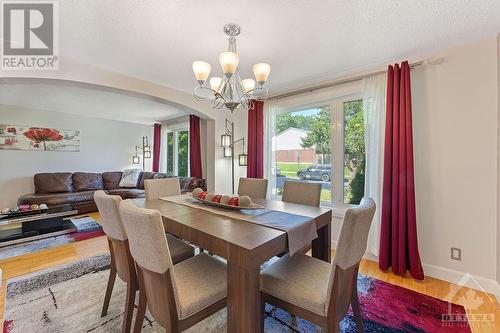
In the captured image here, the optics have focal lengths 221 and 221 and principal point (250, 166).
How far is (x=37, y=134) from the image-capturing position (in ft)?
16.1

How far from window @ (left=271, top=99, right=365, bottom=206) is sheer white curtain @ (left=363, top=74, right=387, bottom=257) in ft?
0.80

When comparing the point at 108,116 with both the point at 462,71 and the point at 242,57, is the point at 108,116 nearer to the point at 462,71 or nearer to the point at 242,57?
the point at 242,57

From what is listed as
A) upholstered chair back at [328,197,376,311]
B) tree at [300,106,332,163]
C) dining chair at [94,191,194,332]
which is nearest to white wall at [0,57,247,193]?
tree at [300,106,332,163]

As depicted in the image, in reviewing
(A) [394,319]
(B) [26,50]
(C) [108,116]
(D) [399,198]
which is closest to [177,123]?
(C) [108,116]

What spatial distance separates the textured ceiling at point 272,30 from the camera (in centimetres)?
163

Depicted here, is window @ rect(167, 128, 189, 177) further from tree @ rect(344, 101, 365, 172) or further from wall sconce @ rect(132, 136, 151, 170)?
tree @ rect(344, 101, 365, 172)

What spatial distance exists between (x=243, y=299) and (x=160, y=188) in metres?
1.91

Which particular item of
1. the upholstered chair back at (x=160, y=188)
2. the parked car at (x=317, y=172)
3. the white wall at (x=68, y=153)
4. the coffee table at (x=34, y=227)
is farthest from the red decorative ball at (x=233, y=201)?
the white wall at (x=68, y=153)

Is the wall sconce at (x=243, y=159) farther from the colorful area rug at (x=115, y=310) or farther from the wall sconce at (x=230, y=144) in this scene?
the colorful area rug at (x=115, y=310)

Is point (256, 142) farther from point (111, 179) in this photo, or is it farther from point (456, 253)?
point (111, 179)

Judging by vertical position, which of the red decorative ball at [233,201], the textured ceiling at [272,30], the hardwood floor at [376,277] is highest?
the textured ceiling at [272,30]

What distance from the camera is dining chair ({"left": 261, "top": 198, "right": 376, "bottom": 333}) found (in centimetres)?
113

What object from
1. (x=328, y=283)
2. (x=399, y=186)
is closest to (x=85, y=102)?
(x=328, y=283)

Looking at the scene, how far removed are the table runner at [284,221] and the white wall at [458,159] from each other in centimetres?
165
